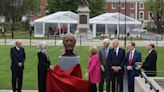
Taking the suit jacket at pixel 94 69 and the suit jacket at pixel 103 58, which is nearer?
the suit jacket at pixel 94 69

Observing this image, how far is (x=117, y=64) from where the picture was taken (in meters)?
15.2

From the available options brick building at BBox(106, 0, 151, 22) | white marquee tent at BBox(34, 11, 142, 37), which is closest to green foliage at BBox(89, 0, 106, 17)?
brick building at BBox(106, 0, 151, 22)

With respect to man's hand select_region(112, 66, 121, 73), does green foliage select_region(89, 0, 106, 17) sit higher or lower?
higher

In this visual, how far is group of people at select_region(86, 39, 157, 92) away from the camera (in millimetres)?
14719

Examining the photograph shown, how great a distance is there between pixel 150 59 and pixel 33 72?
9.22 meters

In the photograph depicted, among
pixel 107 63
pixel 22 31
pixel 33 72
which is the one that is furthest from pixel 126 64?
pixel 22 31

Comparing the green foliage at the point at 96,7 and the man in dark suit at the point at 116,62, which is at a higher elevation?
the green foliage at the point at 96,7

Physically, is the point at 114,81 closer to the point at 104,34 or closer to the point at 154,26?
the point at 104,34

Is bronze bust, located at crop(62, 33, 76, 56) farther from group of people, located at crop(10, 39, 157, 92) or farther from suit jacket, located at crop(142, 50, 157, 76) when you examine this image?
suit jacket, located at crop(142, 50, 157, 76)

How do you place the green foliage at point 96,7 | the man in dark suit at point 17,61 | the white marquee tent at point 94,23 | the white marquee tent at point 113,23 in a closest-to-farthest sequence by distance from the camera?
the man in dark suit at point 17,61, the white marquee tent at point 113,23, the white marquee tent at point 94,23, the green foliage at point 96,7

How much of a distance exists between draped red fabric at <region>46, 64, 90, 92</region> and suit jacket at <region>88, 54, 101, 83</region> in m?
4.29

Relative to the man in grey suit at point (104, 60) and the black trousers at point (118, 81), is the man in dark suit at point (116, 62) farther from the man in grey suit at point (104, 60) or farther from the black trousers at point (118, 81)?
the man in grey suit at point (104, 60)

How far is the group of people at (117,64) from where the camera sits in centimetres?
1472

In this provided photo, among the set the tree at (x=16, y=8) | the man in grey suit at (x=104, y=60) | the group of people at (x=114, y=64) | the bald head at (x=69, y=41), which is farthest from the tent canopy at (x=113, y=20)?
the bald head at (x=69, y=41)
